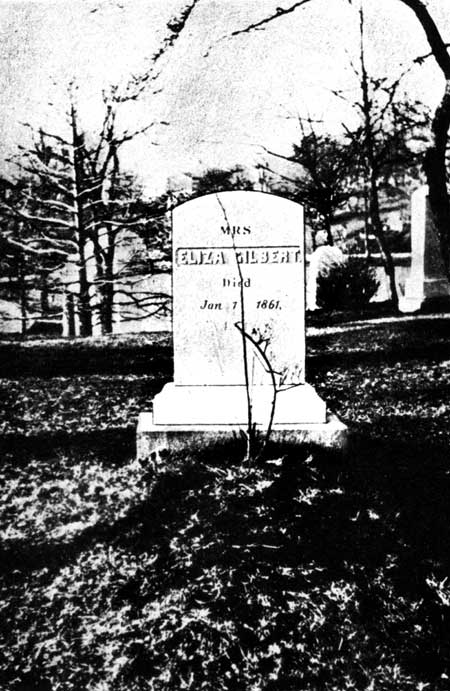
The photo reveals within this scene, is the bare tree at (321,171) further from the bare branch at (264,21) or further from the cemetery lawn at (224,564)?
the cemetery lawn at (224,564)

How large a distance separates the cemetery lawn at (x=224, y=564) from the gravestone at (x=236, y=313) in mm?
313

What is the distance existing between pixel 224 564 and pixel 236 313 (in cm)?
181

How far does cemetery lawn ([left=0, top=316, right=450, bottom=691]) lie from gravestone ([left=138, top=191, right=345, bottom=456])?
313mm

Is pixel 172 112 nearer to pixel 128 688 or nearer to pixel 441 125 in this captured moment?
pixel 441 125

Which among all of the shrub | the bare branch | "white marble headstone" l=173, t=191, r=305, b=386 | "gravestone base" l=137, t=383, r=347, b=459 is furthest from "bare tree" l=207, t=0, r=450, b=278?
the shrub

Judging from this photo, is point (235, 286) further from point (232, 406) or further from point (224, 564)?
point (224, 564)

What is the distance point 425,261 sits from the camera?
33.6 ft

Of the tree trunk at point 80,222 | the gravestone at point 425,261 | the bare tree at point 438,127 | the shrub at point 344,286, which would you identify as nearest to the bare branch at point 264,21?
the bare tree at point 438,127

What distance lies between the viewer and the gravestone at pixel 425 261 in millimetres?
10242

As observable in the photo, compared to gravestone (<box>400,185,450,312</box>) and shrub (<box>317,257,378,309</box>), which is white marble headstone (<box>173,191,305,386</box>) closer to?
gravestone (<box>400,185,450,312</box>)

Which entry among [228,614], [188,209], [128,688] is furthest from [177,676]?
[188,209]

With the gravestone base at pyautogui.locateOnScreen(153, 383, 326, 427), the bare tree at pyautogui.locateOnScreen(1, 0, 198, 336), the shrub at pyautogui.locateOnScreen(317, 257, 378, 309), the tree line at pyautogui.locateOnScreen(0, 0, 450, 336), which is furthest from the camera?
the shrub at pyautogui.locateOnScreen(317, 257, 378, 309)

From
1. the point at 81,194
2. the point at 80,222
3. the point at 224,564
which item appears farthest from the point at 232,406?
the point at 80,222

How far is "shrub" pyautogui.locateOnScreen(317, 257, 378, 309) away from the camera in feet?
37.6
